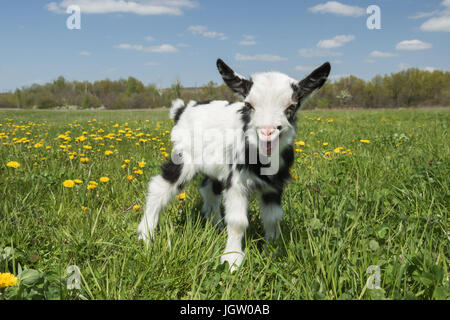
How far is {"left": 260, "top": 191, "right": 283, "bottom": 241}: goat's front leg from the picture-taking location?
A: 2.57 meters

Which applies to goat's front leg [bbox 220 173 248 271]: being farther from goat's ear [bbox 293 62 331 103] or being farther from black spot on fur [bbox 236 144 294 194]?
goat's ear [bbox 293 62 331 103]

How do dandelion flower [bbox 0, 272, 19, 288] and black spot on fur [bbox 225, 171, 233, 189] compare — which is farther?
black spot on fur [bbox 225, 171, 233, 189]

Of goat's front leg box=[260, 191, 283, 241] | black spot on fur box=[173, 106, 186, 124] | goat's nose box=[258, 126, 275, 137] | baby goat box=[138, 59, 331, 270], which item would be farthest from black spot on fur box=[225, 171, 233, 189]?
black spot on fur box=[173, 106, 186, 124]

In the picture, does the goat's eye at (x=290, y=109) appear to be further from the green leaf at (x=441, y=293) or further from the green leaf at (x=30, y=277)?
the green leaf at (x=30, y=277)

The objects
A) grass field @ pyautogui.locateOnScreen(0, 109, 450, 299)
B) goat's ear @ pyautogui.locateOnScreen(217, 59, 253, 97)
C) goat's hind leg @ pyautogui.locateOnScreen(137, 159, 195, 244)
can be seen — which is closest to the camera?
grass field @ pyautogui.locateOnScreen(0, 109, 450, 299)

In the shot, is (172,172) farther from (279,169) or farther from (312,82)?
(312,82)

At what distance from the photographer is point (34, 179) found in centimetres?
355

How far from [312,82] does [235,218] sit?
119 cm

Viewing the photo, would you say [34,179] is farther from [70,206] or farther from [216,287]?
[216,287]

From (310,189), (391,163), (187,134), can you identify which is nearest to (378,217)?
(310,189)

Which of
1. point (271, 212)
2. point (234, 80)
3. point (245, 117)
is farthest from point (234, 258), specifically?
point (234, 80)

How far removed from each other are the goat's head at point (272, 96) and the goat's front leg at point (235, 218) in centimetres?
45

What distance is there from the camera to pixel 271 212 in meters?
2.58
